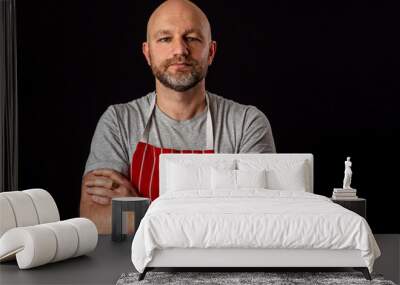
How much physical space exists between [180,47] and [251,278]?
3069 mm

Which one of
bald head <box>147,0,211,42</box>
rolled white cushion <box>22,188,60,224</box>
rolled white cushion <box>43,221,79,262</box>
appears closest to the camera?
rolled white cushion <box>43,221,79,262</box>

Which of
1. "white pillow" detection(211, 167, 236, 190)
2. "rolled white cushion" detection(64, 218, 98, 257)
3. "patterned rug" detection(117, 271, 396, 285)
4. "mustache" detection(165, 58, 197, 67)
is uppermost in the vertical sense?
"mustache" detection(165, 58, 197, 67)

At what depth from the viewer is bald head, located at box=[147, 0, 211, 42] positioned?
304 inches

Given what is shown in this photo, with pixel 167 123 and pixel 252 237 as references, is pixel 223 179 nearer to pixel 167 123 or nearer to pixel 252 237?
pixel 167 123

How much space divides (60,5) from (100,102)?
3.67 ft

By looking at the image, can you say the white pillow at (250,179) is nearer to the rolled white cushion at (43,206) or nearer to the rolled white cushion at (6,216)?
the rolled white cushion at (43,206)

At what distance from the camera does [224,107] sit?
25.7 feet

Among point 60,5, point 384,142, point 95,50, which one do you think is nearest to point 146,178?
point 95,50

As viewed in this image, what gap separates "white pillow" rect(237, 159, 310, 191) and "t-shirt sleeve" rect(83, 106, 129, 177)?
3.99ft

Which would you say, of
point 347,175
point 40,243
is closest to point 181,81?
point 347,175

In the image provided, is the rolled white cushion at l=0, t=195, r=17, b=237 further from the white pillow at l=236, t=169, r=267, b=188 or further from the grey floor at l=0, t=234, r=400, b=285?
the white pillow at l=236, t=169, r=267, b=188

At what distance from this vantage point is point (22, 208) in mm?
6027

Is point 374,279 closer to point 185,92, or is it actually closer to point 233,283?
point 233,283

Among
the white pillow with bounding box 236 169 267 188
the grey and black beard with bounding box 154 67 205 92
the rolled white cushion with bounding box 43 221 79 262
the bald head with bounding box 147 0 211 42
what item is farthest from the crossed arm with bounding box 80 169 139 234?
the rolled white cushion with bounding box 43 221 79 262
